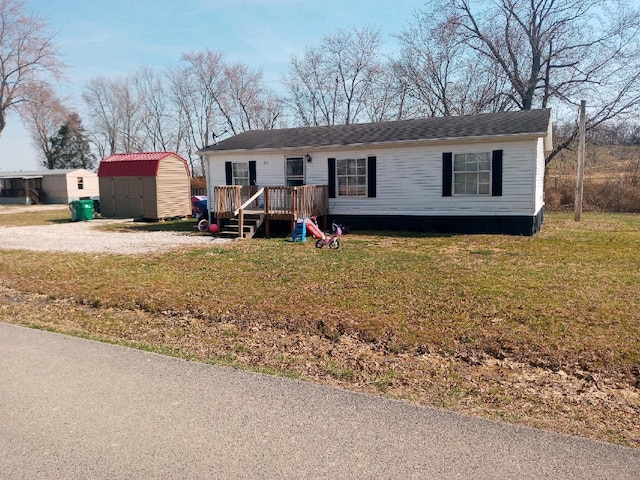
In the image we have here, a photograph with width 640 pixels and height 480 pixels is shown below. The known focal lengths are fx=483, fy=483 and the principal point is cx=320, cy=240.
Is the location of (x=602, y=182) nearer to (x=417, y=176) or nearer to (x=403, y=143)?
(x=417, y=176)

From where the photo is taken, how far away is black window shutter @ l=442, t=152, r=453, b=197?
14.2m

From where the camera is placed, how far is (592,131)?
84.2ft

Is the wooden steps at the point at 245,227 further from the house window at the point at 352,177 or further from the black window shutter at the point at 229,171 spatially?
the house window at the point at 352,177

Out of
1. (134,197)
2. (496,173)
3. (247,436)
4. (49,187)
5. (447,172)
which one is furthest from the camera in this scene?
(49,187)

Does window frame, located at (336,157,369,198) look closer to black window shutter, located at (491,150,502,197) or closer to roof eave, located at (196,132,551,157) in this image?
roof eave, located at (196,132,551,157)

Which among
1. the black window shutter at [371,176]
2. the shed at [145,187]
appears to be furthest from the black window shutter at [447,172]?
the shed at [145,187]

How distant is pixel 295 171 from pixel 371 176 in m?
2.73

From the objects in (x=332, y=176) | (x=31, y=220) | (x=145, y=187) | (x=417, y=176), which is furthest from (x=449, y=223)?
(x=31, y=220)

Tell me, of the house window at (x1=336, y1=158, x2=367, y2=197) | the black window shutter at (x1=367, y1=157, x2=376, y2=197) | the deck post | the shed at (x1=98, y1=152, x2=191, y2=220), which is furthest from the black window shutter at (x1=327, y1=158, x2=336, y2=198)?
the shed at (x1=98, y1=152, x2=191, y2=220)

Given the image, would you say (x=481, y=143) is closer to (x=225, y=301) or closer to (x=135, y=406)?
(x=225, y=301)

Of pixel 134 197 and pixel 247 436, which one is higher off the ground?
pixel 134 197

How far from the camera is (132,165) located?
22578mm

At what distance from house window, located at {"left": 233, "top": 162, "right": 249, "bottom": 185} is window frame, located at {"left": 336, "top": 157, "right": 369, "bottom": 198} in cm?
349

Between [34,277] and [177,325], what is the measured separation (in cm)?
437
